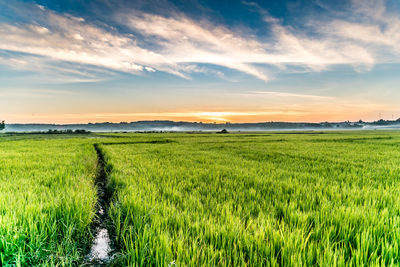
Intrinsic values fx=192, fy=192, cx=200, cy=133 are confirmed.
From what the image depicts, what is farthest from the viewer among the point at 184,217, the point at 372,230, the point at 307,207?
the point at 307,207

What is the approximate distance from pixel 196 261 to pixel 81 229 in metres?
2.09

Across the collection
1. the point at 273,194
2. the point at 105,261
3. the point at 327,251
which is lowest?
the point at 105,261

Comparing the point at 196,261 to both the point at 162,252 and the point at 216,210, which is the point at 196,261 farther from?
the point at 216,210

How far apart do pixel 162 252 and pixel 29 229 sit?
206 centimetres

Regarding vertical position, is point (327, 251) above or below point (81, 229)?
above

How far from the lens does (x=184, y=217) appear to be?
2.92 meters

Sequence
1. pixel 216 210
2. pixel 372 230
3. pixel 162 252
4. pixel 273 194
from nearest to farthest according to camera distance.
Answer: pixel 162 252 < pixel 372 230 < pixel 216 210 < pixel 273 194

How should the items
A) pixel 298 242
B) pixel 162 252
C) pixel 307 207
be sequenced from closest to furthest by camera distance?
pixel 162 252
pixel 298 242
pixel 307 207

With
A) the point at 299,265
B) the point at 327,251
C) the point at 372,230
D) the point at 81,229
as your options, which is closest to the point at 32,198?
the point at 81,229

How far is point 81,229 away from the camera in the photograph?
9.70 feet

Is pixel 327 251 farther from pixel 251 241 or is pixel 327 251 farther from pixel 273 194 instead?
pixel 273 194

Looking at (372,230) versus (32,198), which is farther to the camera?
(32,198)

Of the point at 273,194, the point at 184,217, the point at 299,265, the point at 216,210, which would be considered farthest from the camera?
the point at 273,194

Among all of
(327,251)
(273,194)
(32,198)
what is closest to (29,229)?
(32,198)
